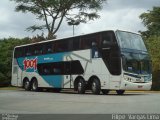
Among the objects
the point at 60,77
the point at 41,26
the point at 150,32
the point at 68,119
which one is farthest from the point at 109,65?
the point at 150,32

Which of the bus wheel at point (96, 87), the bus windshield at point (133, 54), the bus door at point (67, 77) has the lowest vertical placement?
the bus wheel at point (96, 87)

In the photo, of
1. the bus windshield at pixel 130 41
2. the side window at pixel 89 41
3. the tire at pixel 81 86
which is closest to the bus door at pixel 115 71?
the bus windshield at pixel 130 41

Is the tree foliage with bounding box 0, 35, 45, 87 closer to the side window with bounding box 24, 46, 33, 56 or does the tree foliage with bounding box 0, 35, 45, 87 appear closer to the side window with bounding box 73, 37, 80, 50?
the side window with bounding box 24, 46, 33, 56

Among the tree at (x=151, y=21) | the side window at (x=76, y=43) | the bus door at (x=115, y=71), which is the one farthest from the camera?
the tree at (x=151, y=21)

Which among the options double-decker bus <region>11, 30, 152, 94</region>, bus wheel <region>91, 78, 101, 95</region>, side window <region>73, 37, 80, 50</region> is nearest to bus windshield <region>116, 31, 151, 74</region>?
double-decker bus <region>11, 30, 152, 94</region>

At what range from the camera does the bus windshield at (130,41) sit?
26.6 metres

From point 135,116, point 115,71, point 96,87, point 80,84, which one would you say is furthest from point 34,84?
point 135,116

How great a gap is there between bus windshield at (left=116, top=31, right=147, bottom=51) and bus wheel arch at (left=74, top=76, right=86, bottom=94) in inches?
166

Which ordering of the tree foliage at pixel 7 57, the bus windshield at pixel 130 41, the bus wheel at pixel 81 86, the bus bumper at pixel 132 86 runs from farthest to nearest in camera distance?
1. the tree foliage at pixel 7 57
2. the bus wheel at pixel 81 86
3. the bus windshield at pixel 130 41
4. the bus bumper at pixel 132 86

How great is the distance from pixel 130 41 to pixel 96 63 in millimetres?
2584

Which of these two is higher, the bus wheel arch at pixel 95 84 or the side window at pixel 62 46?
the side window at pixel 62 46

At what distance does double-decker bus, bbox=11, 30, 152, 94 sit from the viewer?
26.5m

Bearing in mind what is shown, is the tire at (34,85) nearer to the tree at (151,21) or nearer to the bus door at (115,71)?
the bus door at (115,71)

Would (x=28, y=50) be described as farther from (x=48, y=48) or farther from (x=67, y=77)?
(x=67, y=77)
